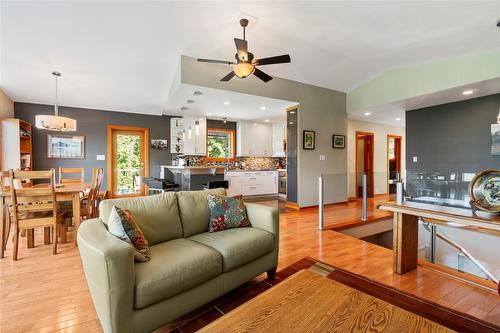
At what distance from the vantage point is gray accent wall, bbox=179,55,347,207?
15.4 ft

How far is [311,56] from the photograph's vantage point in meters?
4.04

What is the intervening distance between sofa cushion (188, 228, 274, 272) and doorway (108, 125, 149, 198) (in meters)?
4.92

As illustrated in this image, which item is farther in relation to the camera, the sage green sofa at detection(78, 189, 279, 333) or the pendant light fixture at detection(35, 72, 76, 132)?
the pendant light fixture at detection(35, 72, 76, 132)

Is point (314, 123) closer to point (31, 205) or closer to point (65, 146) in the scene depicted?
point (31, 205)

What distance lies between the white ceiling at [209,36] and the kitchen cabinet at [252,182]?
2984 millimetres

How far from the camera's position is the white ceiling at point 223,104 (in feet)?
14.2

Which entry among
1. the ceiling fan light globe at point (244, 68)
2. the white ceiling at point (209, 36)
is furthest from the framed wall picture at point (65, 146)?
the ceiling fan light globe at point (244, 68)

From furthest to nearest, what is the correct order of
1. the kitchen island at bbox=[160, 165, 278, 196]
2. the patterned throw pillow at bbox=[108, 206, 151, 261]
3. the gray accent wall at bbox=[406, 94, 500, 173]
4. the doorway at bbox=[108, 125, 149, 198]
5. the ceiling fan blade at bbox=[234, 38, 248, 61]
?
1. the doorway at bbox=[108, 125, 149, 198]
2. the kitchen island at bbox=[160, 165, 278, 196]
3. the gray accent wall at bbox=[406, 94, 500, 173]
4. the ceiling fan blade at bbox=[234, 38, 248, 61]
5. the patterned throw pillow at bbox=[108, 206, 151, 261]

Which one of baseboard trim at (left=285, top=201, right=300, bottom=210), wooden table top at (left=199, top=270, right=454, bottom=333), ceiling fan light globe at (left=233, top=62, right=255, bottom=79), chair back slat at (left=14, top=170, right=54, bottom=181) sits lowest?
baseboard trim at (left=285, top=201, right=300, bottom=210)

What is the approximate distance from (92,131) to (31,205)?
3574 millimetres

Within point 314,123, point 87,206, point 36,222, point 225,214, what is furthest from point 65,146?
point 314,123

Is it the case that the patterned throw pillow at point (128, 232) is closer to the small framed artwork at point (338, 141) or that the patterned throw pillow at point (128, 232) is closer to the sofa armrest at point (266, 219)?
the sofa armrest at point (266, 219)

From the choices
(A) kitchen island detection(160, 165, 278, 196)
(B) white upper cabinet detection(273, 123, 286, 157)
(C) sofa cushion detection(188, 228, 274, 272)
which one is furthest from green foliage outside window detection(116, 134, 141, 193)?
(C) sofa cushion detection(188, 228, 274, 272)

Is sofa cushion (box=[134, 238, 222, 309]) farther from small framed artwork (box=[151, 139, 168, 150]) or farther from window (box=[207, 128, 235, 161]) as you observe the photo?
window (box=[207, 128, 235, 161])
